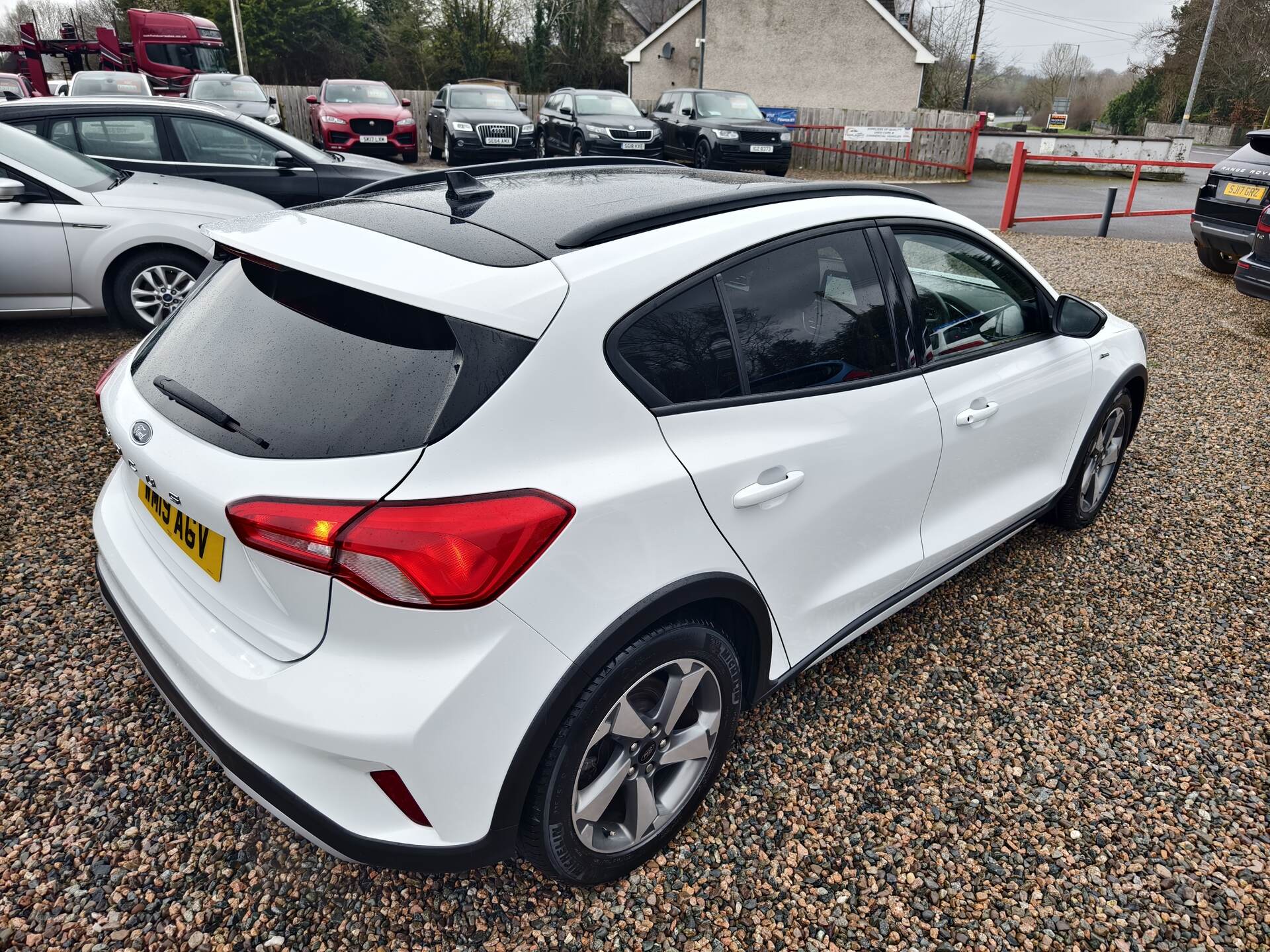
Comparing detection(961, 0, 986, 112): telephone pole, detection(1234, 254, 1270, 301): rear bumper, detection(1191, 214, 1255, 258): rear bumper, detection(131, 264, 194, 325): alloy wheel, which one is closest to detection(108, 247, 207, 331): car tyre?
detection(131, 264, 194, 325): alloy wheel

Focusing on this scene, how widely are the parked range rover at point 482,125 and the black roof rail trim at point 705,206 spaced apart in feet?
52.6

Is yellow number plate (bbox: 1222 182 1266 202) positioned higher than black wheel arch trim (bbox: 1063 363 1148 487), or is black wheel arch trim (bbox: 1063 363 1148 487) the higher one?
yellow number plate (bbox: 1222 182 1266 202)

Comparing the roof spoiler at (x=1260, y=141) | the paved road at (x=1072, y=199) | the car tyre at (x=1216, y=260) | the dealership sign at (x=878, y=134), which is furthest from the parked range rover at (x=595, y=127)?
the roof spoiler at (x=1260, y=141)

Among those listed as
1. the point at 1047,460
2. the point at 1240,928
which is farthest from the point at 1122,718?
the point at 1047,460

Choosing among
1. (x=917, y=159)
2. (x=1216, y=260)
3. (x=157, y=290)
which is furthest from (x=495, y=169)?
(x=917, y=159)

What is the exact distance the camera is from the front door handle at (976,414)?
2.75 metres

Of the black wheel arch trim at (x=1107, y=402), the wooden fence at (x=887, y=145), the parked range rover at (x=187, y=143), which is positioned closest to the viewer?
the black wheel arch trim at (x=1107, y=402)

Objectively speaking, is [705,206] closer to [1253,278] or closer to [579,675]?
[579,675]

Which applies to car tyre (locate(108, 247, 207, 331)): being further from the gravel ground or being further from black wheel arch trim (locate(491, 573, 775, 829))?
black wheel arch trim (locate(491, 573, 775, 829))

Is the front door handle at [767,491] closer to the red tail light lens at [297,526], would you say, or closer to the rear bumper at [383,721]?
the rear bumper at [383,721]

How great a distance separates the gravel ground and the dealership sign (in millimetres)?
20973

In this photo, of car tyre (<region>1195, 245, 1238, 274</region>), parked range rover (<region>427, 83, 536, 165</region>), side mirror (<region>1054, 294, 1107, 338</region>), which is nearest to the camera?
side mirror (<region>1054, 294, 1107, 338</region>)

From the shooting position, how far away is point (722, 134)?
17484mm

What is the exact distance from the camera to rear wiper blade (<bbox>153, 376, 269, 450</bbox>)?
1.78 metres
